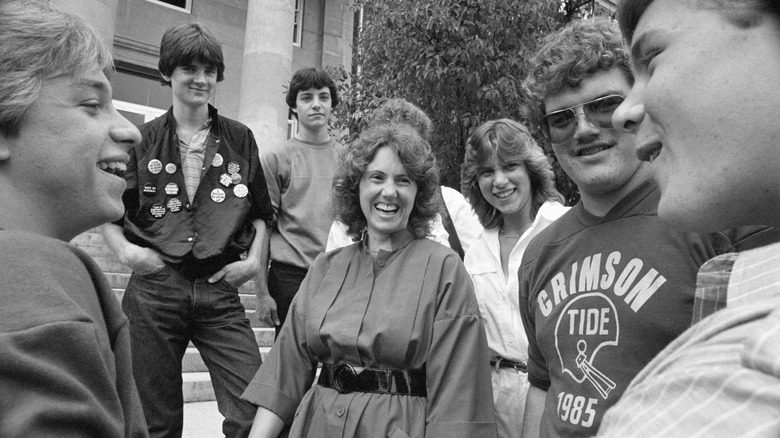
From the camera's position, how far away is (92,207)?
173 centimetres

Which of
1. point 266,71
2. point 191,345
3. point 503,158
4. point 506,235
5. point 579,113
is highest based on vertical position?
point 266,71

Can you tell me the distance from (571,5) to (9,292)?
325 inches

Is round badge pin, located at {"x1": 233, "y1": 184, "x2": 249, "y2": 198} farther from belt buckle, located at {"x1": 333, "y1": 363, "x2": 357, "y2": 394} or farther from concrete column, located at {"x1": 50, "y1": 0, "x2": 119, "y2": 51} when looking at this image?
concrete column, located at {"x1": 50, "y1": 0, "x2": 119, "y2": 51}

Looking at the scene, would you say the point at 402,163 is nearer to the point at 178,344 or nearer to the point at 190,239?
the point at 190,239

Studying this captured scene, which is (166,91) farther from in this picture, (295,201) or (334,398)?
(334,398)

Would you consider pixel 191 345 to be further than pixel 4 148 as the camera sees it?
Yes

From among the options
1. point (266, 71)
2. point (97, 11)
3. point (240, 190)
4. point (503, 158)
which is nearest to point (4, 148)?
point (240, 190)

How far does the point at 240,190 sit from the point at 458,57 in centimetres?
374

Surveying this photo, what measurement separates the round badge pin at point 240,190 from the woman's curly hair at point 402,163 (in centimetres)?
65

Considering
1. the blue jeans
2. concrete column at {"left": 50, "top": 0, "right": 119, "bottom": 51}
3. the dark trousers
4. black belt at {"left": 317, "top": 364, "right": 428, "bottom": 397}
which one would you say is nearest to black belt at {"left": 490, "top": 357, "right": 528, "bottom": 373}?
black belt at {"left": 317, "top": 364, "right": 428, "bottom": 397}

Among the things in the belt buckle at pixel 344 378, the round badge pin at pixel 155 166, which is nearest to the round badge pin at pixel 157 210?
the round badge pin at pixel 155 166

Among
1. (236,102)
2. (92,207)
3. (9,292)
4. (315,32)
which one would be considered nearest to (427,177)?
(92,207)

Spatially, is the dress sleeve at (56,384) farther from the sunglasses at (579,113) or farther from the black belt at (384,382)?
the sunglasses at (579,113)

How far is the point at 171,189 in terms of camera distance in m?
3.50
